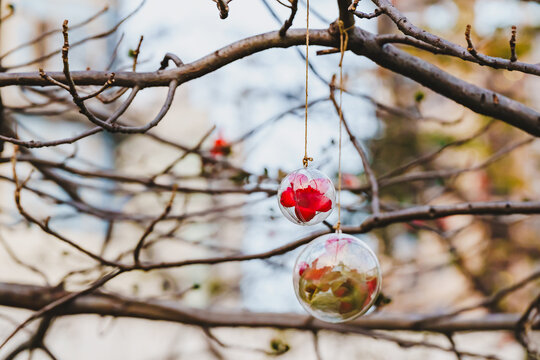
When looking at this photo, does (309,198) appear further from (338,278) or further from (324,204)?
(338,278)

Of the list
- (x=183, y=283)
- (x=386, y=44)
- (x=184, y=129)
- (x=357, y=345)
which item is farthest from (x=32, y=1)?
(x=386, y=44)

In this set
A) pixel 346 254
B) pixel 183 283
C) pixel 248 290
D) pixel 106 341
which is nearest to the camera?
pixel 346 254

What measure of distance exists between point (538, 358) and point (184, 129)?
9.55 meters

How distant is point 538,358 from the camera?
100.0 inches

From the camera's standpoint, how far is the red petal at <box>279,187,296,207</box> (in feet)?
5.73

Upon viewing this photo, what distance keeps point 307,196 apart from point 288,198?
0.19 ft

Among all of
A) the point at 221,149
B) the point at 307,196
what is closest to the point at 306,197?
the point at 307,196

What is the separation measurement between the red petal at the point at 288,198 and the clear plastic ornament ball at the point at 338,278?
0.50 feet

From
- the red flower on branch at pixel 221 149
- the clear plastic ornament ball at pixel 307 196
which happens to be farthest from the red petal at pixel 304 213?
the red flower on branch at pixel 221 149

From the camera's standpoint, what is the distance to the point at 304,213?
5.72 ft

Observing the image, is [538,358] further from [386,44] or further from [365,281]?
[386,44]

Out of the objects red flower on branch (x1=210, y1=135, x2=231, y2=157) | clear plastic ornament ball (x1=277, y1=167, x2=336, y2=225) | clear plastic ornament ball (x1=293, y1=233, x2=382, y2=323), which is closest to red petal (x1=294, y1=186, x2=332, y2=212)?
clear plastic ornament ball (x1=277, y1=167, x2=336, y2=225)

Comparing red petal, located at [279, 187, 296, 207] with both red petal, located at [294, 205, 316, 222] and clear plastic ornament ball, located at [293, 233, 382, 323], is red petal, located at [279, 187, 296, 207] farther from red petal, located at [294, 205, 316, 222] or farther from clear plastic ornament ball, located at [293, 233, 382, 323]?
clear plastic ornament ball, located at [293, 233, 382, 323]

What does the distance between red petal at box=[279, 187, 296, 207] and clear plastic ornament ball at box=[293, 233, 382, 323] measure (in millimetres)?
152
